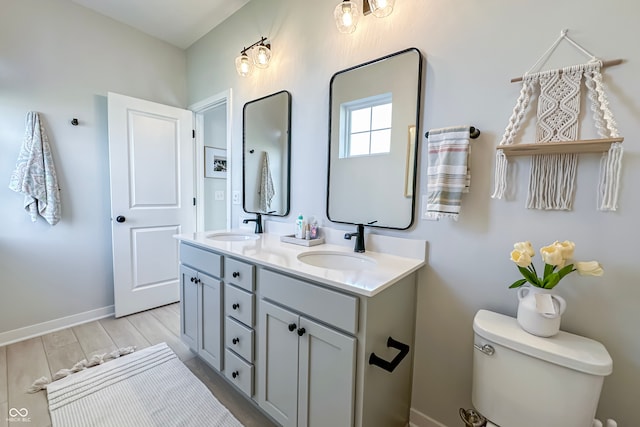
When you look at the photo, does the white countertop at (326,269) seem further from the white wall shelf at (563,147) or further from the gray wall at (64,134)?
the gray wall at (64,134)

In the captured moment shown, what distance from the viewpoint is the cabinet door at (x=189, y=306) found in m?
1.75

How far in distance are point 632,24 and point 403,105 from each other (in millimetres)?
773

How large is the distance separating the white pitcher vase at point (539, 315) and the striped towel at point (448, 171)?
387mm

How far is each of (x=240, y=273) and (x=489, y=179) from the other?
1259mm

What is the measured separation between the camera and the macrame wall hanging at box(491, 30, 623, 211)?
895 millimetres

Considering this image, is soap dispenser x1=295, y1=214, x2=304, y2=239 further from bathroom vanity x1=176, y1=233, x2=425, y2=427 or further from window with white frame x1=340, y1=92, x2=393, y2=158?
window with white frame x1=340, y1=92, x2=393, y2=158

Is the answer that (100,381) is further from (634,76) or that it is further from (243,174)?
(634,76)

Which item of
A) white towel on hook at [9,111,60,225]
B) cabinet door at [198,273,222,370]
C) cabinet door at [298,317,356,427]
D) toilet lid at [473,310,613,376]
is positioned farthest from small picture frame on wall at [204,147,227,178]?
toilet lid at [473,310,613,376]

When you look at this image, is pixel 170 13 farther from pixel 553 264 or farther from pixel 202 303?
pixel 553 264

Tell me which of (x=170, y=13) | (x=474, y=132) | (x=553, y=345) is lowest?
(x=553, y=345)

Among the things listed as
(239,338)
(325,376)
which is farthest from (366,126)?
(239,338)

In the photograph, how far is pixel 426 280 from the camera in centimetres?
132

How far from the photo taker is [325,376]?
1.07 metres
